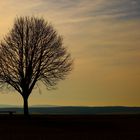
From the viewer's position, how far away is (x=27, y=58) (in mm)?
70875

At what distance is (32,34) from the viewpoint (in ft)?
237
